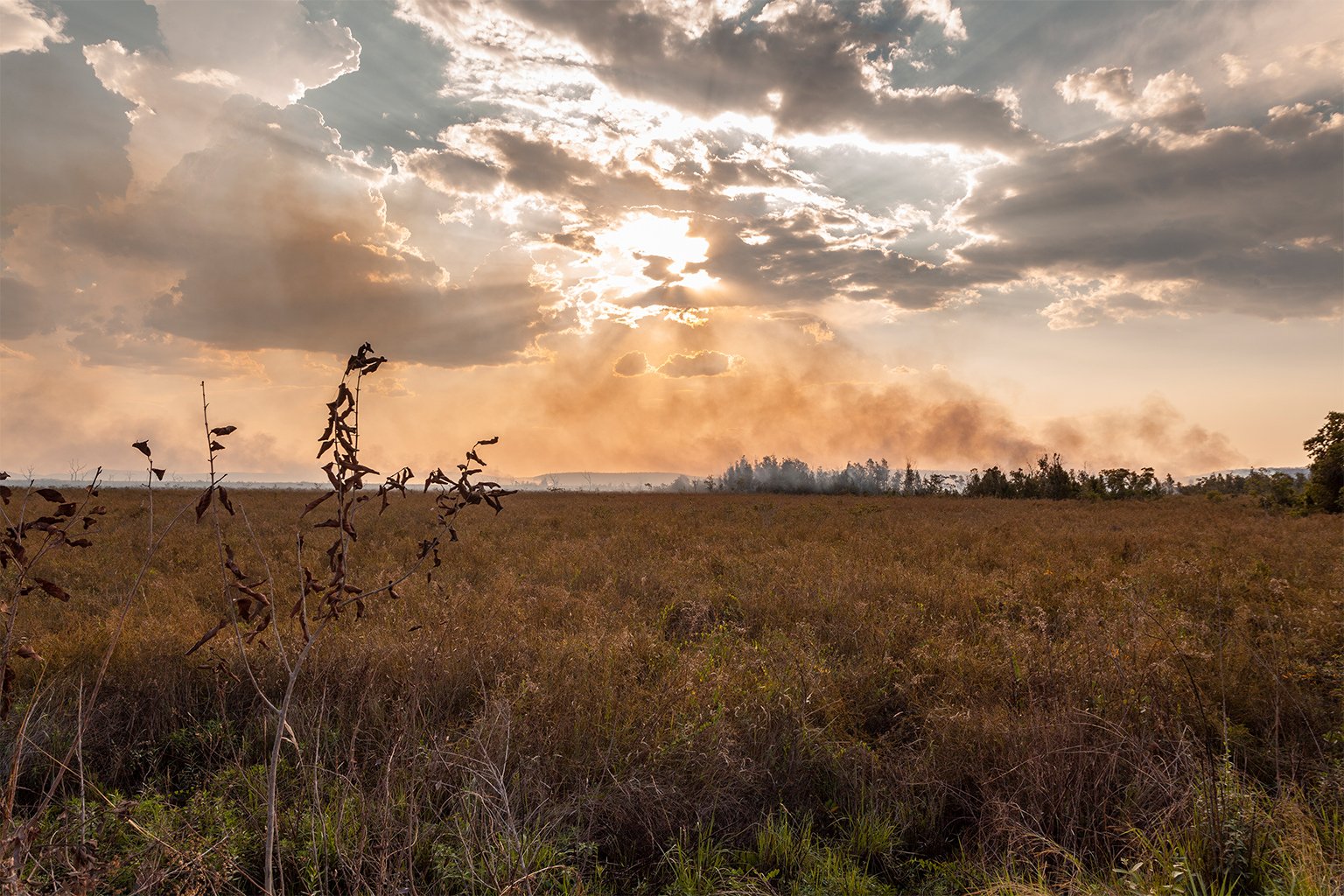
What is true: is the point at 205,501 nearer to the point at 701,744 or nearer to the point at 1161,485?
the point at 701,744

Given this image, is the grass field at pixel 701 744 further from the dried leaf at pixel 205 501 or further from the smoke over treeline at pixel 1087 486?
the smoke over treeline at pixel 1087 486

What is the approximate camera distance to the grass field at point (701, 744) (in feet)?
11.9

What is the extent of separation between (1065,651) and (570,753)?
4.45 metres

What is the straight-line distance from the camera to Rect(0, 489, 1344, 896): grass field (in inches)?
142

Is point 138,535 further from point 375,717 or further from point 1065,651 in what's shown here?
point 1065,651

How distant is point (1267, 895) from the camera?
328cm

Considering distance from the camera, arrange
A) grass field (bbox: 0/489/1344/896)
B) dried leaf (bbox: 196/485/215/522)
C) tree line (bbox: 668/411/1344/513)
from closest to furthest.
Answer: dried leaf (bbox: 196/485/215/522), grass field (bbox: 0/489/1344/896), tree line (bbox: 668/411/1344/513)

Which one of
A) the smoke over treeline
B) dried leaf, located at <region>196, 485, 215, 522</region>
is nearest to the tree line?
the smoke over treeline

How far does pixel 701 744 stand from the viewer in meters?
4.78

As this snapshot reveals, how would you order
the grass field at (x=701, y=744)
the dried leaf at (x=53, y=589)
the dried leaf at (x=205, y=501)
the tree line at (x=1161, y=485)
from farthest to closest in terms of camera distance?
the tree line at (x=1161, y=485), the grass field at (x=701, y=744), the dried leaf at (x=53, y=589), the dried leaf at (x=205, y=501)

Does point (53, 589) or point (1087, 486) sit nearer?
point (53, 589)

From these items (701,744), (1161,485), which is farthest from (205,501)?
(1161,485)

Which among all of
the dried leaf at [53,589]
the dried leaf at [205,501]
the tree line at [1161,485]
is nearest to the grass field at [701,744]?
the dried leaf at [205,501]

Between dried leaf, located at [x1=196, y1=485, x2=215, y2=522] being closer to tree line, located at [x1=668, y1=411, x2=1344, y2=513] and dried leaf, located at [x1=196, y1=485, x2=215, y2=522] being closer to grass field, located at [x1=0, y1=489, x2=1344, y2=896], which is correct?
grass field, located at [x1=0, y1=489, x2=1344, y2=896]
